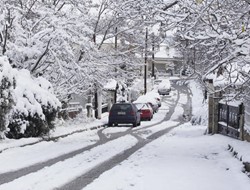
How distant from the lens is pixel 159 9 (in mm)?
10750

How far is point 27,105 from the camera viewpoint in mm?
16516

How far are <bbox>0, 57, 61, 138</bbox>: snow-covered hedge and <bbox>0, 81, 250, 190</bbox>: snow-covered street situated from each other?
0.91 m

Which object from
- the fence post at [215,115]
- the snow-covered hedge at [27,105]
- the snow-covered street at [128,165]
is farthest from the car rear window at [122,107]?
the snow-covered street at [128,165]

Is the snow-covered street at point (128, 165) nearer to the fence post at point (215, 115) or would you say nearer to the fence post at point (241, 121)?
the fence post at point (241, 121)

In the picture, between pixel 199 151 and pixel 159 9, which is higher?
pixel 159 9

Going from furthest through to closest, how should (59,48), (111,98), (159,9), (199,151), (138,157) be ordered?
(111,98), (59,48), (199,151), (138,157), (159,9)

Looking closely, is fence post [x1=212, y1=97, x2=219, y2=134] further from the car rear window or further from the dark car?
the car rear window

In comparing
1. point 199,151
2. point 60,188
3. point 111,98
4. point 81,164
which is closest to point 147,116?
point 111,98

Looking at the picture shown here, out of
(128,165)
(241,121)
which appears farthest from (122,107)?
(128,165)

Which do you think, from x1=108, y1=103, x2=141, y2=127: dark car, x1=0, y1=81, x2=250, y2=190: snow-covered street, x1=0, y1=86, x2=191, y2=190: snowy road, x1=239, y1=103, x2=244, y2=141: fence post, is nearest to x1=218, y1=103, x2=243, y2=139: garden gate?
x1=239, y1=103, x2=244, y2=141: fence post

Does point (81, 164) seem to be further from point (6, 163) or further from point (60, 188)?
point (60, 188)

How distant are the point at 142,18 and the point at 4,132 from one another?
665 cm

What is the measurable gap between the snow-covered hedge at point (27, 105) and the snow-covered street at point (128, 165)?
91cm

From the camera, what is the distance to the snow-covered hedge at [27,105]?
15.2 m
